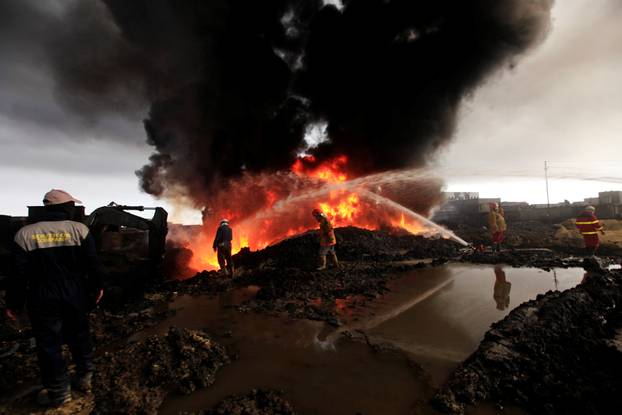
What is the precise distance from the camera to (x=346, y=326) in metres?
5.30

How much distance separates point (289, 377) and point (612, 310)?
5.88 metres

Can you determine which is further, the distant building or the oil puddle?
the distant building

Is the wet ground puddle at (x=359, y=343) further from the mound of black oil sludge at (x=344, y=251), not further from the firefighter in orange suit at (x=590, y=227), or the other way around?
the mound of black oil sludge at (x=344, y=251)

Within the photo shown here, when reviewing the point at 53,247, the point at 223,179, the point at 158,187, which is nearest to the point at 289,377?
the point at 53,247

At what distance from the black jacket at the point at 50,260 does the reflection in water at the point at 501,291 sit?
686cm

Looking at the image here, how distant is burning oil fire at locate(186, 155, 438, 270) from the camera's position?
64.4ft

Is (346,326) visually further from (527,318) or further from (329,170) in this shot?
(329,170)

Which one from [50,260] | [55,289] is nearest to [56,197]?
[50,260]

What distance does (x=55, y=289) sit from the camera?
3311 millimetres

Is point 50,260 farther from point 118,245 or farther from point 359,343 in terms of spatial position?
point 118,245

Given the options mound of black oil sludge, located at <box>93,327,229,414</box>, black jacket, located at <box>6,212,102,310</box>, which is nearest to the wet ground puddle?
mound of black oil sludge, located at <box>93,327,229,414</box>

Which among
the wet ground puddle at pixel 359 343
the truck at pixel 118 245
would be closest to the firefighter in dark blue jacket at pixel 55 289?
the wet ground puddle at pixel 359 343

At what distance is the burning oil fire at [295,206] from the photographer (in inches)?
773

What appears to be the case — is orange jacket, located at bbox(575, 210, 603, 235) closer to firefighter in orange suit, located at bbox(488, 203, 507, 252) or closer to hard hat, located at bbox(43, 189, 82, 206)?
firefighter in orange suit, located at bbox(488, 203, 507, 252)
